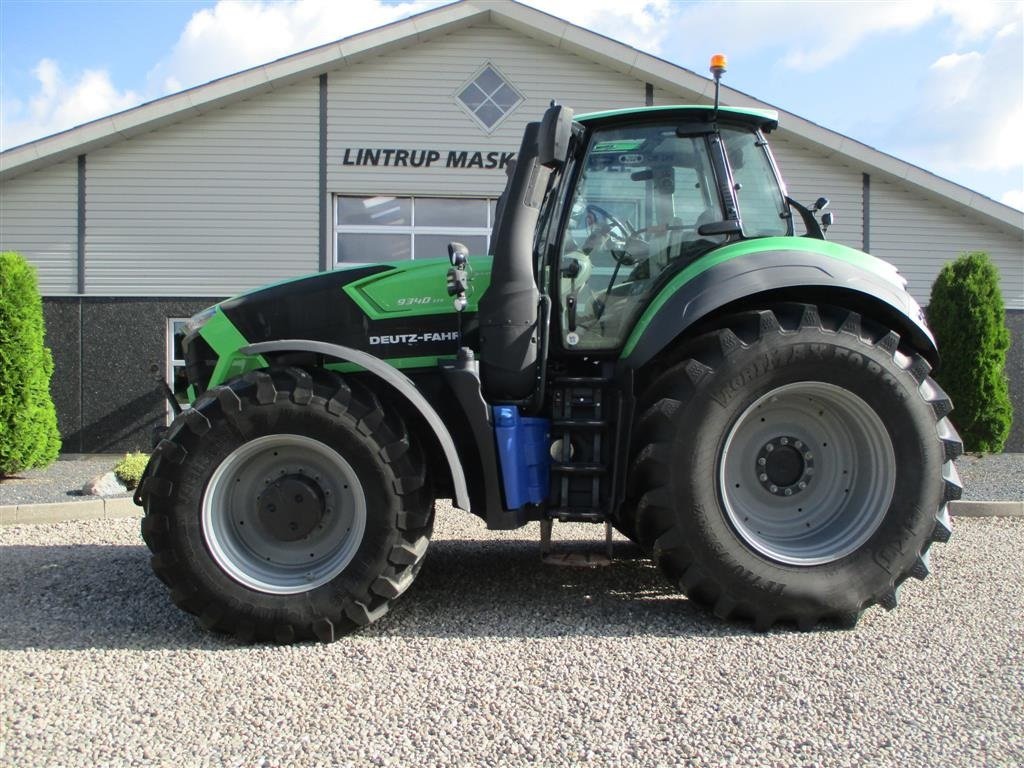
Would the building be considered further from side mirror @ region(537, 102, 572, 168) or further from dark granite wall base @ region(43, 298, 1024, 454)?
side mirror @ region(537, 102, 572, 168)

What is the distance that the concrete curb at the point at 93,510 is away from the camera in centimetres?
712

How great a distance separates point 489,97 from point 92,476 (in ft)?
23.9

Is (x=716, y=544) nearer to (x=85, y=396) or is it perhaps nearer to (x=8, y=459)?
(x=8, y=459)

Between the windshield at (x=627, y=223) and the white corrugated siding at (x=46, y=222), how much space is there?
9.70 meters

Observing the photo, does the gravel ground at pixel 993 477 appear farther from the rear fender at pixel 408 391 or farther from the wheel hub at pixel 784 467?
the rear fender at pixel 408 391

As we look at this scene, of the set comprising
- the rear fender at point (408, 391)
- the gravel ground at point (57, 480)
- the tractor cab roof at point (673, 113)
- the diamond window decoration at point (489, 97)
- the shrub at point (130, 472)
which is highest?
the diamond window decoration at point (489, 97)

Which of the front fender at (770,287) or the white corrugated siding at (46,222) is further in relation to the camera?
the white corrugated siding at (46,222)

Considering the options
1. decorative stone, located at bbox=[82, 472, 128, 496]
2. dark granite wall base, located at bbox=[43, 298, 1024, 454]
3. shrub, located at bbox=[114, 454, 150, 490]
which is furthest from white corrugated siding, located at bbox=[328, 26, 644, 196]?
decorative stone, located at bbox=[82, 472, 128, 496]

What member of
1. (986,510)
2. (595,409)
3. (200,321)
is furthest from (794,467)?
(986,510)

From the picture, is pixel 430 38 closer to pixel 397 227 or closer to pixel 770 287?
pixel 397 227

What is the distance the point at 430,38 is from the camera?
39.4 ft

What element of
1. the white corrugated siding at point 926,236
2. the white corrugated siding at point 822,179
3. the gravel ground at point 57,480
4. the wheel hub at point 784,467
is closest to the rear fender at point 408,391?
the wheel hub at point 784,467

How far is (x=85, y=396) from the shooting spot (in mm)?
11453

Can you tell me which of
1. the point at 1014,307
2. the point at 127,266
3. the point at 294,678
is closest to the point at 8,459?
the point at 127,266
